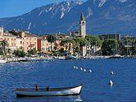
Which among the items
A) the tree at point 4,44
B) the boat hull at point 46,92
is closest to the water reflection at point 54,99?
the boat hull at point 46,92

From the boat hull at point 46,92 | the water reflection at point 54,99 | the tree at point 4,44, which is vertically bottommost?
the water reflection at point 54,99

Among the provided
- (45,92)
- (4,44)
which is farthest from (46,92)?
(4,44)

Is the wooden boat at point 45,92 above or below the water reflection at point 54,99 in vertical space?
above

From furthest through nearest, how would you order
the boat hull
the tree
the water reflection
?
the tree < the boat hull < the water reflection

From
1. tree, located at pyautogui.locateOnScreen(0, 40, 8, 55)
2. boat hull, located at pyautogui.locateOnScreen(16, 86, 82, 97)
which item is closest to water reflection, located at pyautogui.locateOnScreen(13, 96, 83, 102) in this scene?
boat hull, located at pyautogui.locateOnScreen(16, 86, 82, 97)

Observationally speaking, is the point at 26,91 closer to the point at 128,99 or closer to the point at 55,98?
the point at 55,98

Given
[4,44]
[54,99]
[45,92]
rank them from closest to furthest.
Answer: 1. [54,99]
2. [45,92]
3. [4,44]

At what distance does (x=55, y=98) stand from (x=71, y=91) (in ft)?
8.10

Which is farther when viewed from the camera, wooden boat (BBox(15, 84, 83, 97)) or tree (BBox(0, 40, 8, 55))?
tree (BBox(0, 40, 8, 55))

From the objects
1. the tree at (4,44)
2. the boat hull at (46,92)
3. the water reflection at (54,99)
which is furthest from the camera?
the tree at (4,44)

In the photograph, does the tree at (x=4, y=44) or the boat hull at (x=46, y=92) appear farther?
the tree at (x=4, y=44)

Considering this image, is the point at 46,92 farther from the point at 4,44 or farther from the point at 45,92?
the point at 4,44

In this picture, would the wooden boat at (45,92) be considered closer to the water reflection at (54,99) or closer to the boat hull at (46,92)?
the boat hull at (46,92)

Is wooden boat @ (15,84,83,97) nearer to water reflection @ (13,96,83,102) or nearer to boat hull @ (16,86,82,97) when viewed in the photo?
boat hull @ (16,86,82,97)
